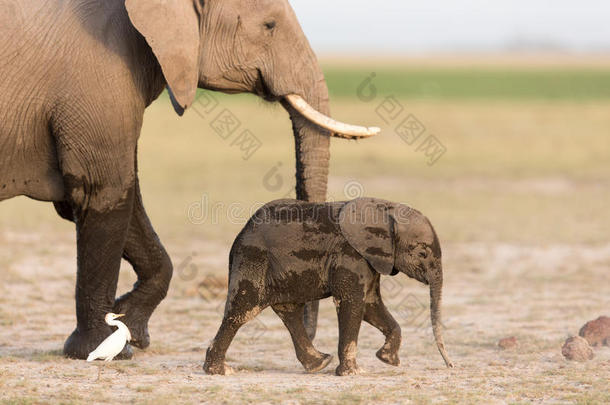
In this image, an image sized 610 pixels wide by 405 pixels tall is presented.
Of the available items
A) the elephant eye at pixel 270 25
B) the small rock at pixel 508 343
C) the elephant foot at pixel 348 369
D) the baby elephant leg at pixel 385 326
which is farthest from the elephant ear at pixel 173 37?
the small rock at pixel 508 343

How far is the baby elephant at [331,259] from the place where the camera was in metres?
6.79

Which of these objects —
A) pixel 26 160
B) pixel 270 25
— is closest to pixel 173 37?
pixel 270 25

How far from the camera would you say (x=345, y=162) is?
78.7ft

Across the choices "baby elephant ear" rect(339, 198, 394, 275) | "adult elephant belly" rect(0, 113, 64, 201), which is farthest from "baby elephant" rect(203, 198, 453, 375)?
"adult elephant belly" rect(0, 113, 64, 201)

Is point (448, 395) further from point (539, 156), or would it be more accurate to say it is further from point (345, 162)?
point (539, 156)

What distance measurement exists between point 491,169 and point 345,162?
3212 mm

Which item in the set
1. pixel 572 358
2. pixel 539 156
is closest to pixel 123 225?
pixel 572 358

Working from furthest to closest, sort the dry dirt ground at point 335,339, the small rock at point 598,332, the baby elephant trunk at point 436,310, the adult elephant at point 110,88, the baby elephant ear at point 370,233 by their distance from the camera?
the small rock at point 598,332 → the adult elephant at point 110,88 → the baby elephant trunk at point 436,310 → the baby elephant ear at point 370,233 → the dry dirt ground at point 335,339

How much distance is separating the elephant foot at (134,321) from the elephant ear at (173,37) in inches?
63.1

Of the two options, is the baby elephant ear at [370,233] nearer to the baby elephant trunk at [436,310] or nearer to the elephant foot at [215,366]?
the baby elephant trunk at [436,310]

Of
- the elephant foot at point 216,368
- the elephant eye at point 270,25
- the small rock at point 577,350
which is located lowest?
the elephant foot at point 216,368

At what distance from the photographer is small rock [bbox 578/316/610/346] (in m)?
8.13

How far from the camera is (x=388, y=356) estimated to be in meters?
7.20

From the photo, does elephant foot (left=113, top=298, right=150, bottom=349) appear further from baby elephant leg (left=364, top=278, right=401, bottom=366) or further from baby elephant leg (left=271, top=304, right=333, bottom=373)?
baby elephant leg (left=364, top=278, right=401, bottom=366)
